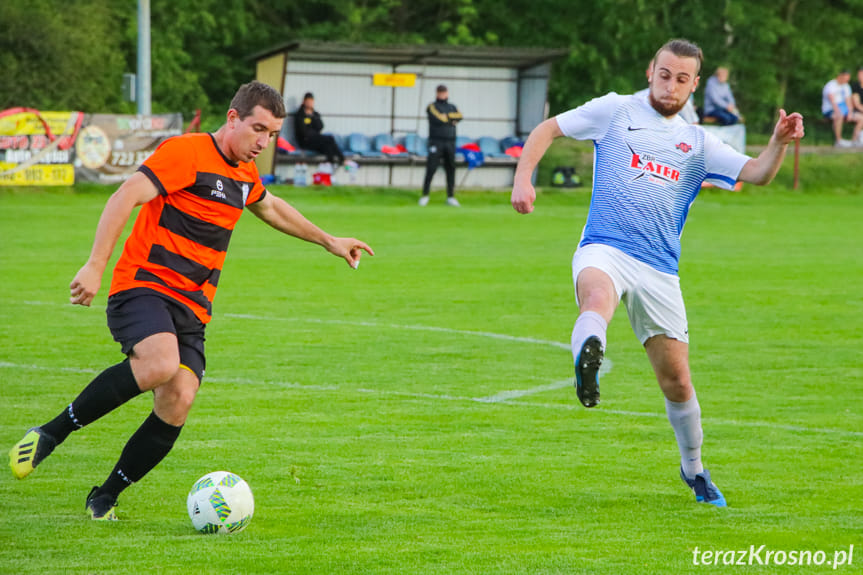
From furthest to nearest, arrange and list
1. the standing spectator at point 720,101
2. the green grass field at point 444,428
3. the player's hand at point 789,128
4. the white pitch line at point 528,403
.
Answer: the standing spectator at point 720,101
the white pitch line at point 528,403
the player's hand at point 789,128
the green grass field at point 444,428

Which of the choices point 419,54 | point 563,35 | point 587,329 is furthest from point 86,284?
point 563,35

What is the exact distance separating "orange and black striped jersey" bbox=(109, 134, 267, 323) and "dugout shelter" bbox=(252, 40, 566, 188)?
24492 millimetres

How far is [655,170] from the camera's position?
607 centimetres

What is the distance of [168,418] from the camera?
17.9 ft

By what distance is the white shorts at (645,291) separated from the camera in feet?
19.3

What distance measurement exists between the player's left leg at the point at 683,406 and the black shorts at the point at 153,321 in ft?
6.58

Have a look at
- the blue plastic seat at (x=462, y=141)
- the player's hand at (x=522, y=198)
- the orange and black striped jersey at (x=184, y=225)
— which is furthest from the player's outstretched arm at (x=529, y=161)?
A: the blue plastic seat at (x=462, y=141)

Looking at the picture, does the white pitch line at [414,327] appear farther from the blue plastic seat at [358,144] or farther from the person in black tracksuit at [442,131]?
the blue plastic seat at [358,144]

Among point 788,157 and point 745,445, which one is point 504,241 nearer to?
point 745,445

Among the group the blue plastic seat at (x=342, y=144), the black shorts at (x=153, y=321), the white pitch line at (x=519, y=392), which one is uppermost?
the black shorts at (x=153, y=321)

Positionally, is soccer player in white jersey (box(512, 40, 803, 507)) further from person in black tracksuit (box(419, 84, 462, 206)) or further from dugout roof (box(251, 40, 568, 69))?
dugout roof (box(251, 40, 568, 69))

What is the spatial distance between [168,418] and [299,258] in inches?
456

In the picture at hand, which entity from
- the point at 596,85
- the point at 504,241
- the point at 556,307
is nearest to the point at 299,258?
the point at 504,241

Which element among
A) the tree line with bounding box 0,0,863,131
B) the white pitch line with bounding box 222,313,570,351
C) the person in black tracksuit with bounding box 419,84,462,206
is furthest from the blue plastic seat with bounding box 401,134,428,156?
the white pitch line with bounding box 222,313,570,351
